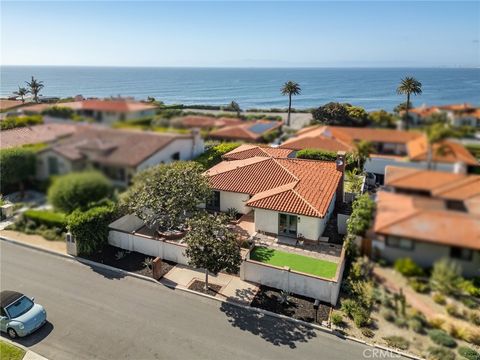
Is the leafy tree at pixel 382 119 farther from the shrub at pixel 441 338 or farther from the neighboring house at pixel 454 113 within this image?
the shrub at pixel 441 338

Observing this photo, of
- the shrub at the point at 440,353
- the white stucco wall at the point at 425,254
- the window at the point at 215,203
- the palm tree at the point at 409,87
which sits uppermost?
the palm tree at the point at 409,87

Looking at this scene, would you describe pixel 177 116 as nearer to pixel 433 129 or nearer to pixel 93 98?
pixel 93 98

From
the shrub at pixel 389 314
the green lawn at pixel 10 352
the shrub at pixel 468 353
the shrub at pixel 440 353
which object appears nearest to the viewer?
the shrub at pixel 389 314

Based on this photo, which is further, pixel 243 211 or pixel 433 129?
pixel 243 211

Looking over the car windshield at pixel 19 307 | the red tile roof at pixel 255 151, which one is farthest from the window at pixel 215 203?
the car windshield at pixel 19 307

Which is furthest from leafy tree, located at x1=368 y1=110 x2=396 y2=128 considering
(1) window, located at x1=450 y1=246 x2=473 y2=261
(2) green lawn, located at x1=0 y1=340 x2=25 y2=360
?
(2) green lawn, located at x1=0 y1=340 x2=25 y2=360

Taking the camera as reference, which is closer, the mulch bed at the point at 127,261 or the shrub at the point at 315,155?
the shrub at the point at 315,155

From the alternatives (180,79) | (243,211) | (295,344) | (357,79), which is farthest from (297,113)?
(243,211)
